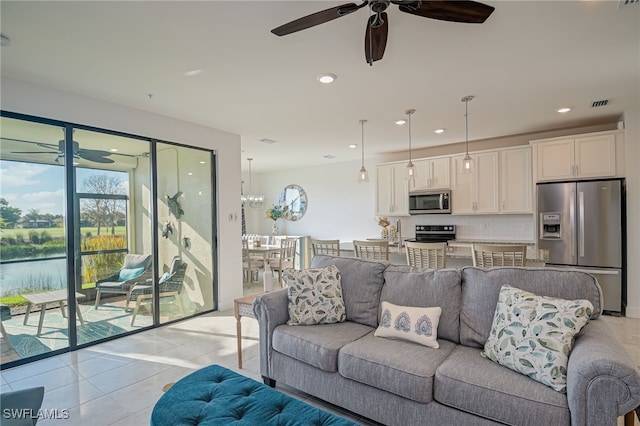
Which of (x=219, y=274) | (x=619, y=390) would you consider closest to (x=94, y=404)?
(x=219, y=274)

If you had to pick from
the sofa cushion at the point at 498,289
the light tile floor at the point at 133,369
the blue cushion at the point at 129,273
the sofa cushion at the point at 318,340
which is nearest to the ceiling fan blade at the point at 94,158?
the blue cushion at the point at 129,273

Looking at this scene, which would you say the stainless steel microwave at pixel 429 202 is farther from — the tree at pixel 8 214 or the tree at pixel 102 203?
the tree at pixel 8 214

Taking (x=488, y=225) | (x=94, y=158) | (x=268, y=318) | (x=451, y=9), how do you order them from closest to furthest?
(x=451, y=9) → (x=268, y=318) → (x=94, y=158) → (x=488, y=225)

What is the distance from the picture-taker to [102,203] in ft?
12.1

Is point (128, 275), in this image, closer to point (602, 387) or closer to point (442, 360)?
point (442, 360)

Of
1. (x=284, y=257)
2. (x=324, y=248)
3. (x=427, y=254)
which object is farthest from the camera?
(x=284, y=257)

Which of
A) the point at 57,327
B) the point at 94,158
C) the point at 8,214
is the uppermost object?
the point at 94,158

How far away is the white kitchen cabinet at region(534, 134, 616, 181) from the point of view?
4.23m

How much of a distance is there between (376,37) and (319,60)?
84 centimetres

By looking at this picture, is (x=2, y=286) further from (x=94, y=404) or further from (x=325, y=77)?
(x=325, y=77)

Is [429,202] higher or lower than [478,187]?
lower

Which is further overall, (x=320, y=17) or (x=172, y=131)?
(x=172, y=131)

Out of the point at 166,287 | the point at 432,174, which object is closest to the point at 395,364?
the point at 166,287

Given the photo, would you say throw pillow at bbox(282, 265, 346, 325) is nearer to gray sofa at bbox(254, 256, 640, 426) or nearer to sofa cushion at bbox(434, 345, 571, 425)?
gray sofa at bbox(254, 256, 640, 426)
